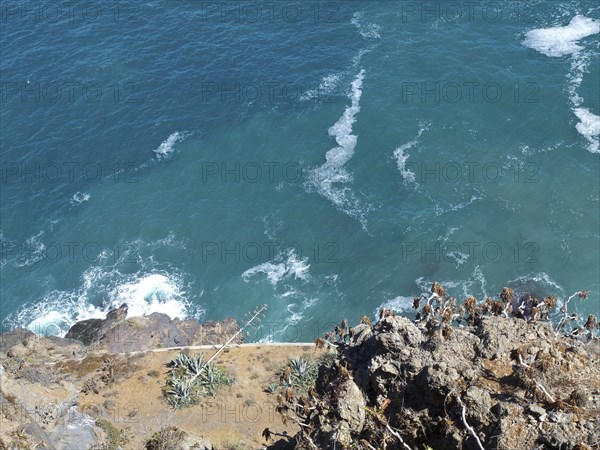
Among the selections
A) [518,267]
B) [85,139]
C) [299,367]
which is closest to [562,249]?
[518,267]

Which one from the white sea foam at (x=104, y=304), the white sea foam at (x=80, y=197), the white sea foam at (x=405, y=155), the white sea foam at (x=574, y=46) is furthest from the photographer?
the white sea foam at (x=574, y=46)

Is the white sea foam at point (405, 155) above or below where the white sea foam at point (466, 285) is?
above

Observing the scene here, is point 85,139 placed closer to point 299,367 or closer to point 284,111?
point 284,111

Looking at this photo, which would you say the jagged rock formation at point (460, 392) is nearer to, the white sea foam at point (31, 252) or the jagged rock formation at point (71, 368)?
the jagged rock formation at point (71, 368)

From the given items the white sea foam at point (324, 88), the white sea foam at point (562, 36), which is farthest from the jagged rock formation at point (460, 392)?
the white sea foam at point (562, 36)

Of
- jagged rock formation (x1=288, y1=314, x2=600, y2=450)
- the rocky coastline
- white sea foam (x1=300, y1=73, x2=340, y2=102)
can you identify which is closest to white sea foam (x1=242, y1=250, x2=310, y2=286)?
the rocky coastline

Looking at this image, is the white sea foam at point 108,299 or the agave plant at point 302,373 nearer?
the agave plant at point 302,373

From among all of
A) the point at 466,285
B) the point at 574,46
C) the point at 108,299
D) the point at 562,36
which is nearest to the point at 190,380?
the point at 108,299
